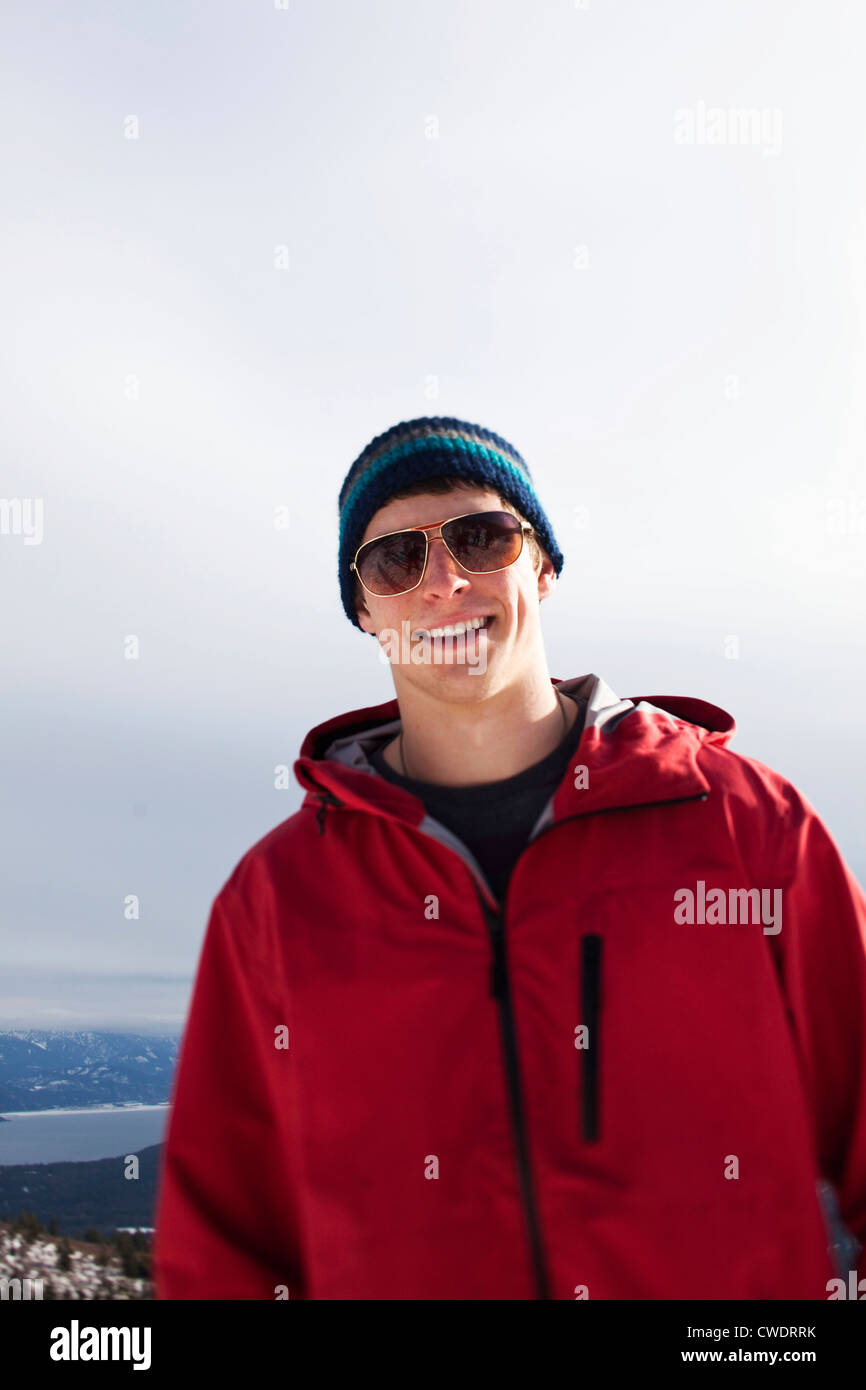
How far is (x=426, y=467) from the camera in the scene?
2.91m

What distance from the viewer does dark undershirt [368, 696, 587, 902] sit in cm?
256

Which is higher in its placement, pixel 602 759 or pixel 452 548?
pixel 452 548

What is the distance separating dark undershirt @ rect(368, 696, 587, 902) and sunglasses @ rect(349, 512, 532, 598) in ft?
1.99

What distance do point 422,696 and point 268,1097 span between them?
4.06 feet

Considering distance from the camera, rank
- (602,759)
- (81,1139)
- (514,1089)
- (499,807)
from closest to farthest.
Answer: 1. (514,1089)
2. (602,759)
3. (499,807)
4. (81,1139)

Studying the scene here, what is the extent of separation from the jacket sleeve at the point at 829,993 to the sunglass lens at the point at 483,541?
122 cm

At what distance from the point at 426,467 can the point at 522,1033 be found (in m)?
1.75

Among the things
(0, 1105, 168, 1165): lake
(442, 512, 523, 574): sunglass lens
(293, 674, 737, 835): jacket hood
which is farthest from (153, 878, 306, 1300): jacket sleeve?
(0, 1105, 168, 1165): lake

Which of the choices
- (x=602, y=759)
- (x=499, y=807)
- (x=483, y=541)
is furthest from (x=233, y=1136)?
(x=483, y=541)

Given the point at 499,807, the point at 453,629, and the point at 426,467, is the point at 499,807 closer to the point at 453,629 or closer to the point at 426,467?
the point at 453,629

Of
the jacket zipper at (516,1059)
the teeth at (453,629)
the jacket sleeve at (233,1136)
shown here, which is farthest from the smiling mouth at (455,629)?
the jacket sleeve at (233,1136)

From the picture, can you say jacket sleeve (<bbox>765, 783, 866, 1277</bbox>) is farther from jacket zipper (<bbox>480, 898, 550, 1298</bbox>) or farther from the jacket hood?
jacket zipper (<bbox>480, 898, 550, 1298</bbox>)
